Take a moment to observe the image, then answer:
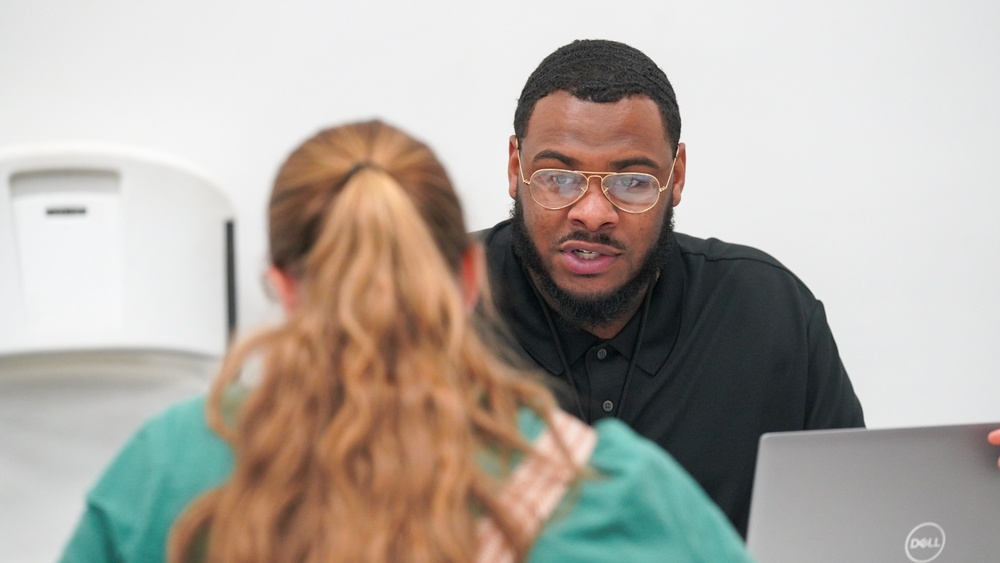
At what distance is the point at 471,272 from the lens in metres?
0.99

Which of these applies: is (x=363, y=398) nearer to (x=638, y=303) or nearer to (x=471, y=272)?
(x=471, y=272)

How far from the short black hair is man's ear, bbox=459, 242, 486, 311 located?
2.73 ft

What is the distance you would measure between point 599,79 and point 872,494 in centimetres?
80

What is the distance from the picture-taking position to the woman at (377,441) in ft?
2.76

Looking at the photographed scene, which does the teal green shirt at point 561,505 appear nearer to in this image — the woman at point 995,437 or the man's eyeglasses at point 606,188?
the woman at point 995,437

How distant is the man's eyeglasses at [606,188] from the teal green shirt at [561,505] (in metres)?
0.88

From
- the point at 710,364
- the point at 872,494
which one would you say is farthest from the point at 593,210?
the point at 872,494

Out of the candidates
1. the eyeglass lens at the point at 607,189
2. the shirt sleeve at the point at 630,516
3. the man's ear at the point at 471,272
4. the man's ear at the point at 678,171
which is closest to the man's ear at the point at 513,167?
the eyeglass lens at the point at 607,189

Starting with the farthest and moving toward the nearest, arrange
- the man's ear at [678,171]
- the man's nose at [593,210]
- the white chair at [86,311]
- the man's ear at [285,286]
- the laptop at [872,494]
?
the man's ear at [678,171], the man's nose at [593,210], the white chair at [86,311], the laptop at [872,494], the man's ear at [285,286]

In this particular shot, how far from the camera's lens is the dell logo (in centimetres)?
130

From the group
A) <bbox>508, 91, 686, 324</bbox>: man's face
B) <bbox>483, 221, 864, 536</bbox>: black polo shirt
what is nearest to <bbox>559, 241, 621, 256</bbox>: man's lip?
<bbox>508, 91, 686, 324</bbox>: man's face

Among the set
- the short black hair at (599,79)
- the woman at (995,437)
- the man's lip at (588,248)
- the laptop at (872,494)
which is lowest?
the laptop at (872,494)

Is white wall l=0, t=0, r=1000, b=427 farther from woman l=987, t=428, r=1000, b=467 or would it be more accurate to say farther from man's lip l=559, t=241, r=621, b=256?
woman l=987, t=428, r=1000, b=467

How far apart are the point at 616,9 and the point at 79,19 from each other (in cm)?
89
